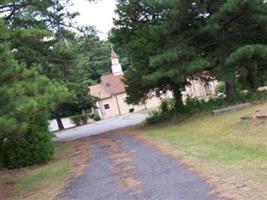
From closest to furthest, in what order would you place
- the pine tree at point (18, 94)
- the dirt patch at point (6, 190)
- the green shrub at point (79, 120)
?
the pine tree at point (18, 94) < the dirt patch at point (6, 190) < the green shrub at point (79, 120)

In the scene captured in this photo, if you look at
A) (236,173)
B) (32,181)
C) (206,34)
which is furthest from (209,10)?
(236,173)

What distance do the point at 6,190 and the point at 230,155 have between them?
5.65 meters

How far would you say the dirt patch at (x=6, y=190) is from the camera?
12802 mm

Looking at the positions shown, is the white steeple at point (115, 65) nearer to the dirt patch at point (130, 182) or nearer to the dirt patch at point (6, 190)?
the dirt patch at point (6, 190)

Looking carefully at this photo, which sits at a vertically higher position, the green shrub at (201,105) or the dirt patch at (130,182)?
the green shrub at (201,105)

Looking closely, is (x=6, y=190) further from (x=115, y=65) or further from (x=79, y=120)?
(x=115, y=65)

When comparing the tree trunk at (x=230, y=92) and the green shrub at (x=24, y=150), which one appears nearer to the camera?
the green shrub at (x=24, y=150)

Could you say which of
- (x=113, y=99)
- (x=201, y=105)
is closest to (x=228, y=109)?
(x=201, y=105)

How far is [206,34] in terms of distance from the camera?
89.4 feet

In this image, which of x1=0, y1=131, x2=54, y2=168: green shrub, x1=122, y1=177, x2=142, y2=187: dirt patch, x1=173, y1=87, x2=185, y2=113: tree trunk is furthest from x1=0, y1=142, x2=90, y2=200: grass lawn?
x1=173, y1=87, x2=185, y2=113: tree trunk

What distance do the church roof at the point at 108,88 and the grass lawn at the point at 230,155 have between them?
5692 centimetres

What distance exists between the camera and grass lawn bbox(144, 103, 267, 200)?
8539 mm

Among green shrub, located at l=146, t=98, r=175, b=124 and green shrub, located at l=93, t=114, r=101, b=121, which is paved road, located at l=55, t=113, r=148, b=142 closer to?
green shrub, located at l=146, t=98, r=175, b=124

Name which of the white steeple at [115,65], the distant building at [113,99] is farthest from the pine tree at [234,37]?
the white steeple at [115,65]
